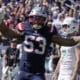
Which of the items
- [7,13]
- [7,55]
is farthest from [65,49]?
[7,13]

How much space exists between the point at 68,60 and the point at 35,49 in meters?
1.24

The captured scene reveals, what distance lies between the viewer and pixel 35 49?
18.2 feet

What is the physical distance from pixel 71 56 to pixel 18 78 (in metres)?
1.25

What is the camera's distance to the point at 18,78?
567cm

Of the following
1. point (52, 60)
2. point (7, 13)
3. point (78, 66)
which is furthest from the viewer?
point (7, 13)

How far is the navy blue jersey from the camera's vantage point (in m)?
5.52

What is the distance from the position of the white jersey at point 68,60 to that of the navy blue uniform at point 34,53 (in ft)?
3.42

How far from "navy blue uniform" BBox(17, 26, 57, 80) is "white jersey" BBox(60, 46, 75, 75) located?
1.04 m

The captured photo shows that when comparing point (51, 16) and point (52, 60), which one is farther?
point (51, 16)

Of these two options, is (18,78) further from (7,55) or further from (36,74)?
(7,55)

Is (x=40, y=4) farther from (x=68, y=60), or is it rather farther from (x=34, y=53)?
(x=34, y=53)

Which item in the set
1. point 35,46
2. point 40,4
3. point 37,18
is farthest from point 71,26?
point 40,4

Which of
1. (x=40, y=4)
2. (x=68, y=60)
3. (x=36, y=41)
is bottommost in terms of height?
(x=40, y=4)

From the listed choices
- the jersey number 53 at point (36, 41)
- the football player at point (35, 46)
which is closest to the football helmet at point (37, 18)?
the football player at point (35, 46)
